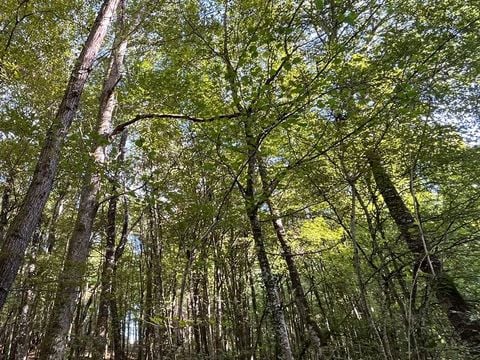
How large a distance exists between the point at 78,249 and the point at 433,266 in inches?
186

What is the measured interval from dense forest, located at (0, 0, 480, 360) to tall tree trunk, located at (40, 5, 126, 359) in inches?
1.2

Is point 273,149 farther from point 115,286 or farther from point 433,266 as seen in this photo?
point 115,286

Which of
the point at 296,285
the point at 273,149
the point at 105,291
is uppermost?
the point at 273,149

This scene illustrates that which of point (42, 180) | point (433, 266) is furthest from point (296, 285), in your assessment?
point (42, 180)

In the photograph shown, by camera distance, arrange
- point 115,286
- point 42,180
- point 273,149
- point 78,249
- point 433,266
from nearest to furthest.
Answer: point 433,266
point 42,180
point 78,249
point 273,149
point 115,286

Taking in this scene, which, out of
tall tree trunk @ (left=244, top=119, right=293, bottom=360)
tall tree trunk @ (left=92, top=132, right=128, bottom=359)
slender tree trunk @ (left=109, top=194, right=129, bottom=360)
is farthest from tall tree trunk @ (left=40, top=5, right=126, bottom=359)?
tall tree trunk @ (left=244, top=119, right=293, bottom=360)

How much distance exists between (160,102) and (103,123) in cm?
109

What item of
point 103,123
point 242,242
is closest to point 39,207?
point 103,123

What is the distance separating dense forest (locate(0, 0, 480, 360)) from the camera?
3025 mm

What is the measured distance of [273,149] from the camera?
17.3ft

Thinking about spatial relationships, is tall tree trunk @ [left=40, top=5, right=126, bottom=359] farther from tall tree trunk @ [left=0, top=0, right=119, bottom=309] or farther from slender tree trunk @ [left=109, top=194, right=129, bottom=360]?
slender tree trunk @ [left=109, top=194, right=129, bottom=360]

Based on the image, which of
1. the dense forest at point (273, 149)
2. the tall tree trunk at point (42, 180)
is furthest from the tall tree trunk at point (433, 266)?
the tall tree trunk at point (42, 180)

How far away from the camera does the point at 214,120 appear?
4.51 meters

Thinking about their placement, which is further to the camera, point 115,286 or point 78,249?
point 115,286
